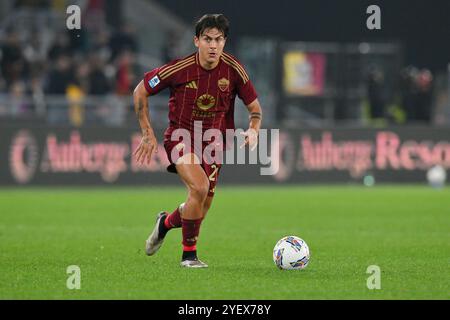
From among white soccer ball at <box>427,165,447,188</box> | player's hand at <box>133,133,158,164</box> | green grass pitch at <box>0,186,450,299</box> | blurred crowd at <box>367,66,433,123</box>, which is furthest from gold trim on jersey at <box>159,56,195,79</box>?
blurred crowd at <box>367,66,433,123</box>

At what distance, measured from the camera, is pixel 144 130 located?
9.81m

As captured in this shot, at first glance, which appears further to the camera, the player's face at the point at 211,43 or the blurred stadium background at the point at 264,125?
the blurred stadium background at the point at 264,125

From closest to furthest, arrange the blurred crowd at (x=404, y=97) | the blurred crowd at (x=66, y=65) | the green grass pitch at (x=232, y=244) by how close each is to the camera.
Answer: the green grass pitch at (x=232, y=244), the blurred crowd at (x=66, y=65), the blurred crowd at (x=404, y=97)

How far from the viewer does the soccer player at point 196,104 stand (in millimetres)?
9648

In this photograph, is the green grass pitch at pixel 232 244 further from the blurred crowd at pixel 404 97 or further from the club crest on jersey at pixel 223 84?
the blurred crowd at pixel 404 97

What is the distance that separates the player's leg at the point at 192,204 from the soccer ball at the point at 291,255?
0.73m

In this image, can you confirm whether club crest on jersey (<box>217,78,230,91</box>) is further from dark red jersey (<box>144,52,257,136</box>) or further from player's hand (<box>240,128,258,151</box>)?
player's hand (<box>240,128,258,151</box>)

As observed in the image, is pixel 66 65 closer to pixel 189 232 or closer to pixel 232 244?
pixel 232 244

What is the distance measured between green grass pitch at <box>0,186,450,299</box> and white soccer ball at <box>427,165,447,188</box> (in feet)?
4.99

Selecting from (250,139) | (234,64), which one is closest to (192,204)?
(250,139)

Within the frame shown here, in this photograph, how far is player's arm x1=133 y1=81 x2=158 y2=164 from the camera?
967 centimetres

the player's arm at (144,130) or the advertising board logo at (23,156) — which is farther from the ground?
the player's arm at (144,130)

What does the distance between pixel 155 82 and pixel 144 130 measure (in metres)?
0.46

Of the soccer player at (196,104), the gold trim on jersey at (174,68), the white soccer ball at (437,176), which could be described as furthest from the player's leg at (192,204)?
the white soccer ball at (437,176)
